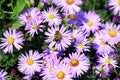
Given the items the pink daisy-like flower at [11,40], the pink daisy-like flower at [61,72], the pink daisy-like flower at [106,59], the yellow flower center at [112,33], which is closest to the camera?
the pink daisy-like flower at [61,72]

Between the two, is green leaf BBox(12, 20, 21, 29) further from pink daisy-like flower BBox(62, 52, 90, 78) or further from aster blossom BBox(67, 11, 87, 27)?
pink daisy-like flower BBox(62, 52, 90, 78)

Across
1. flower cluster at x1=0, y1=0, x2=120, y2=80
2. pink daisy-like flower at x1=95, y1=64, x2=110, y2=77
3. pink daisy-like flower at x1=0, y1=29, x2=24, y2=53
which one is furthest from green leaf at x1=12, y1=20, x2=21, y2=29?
pink daisy-like flower at x1=95, y1=64, x2=110, y2=77

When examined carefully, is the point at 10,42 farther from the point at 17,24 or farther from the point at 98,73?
the point at 98,73

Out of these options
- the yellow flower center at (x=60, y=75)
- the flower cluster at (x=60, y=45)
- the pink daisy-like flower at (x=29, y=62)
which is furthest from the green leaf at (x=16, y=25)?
the yellow flower center at (x=60, y=75)

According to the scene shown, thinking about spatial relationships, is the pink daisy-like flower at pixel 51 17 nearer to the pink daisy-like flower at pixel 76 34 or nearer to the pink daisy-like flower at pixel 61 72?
the pink daisy-like flower at pixel 76 34

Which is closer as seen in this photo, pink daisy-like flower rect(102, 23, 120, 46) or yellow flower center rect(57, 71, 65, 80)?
yellow flower center rect(57, 71, 65, 80)

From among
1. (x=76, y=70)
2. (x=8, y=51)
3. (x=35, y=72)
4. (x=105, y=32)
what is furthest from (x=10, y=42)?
(x=105, y=32)
